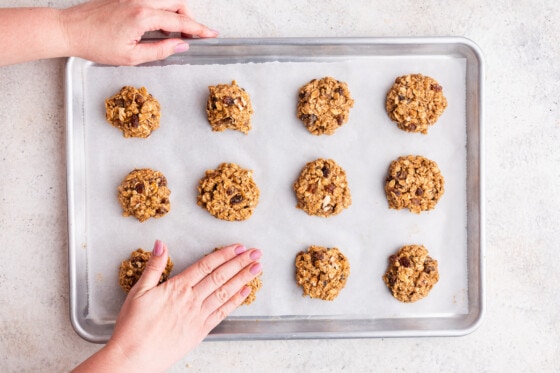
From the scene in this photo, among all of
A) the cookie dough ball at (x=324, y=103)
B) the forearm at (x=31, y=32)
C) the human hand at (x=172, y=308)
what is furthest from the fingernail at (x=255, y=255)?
the forearm at (x=31, y=32)

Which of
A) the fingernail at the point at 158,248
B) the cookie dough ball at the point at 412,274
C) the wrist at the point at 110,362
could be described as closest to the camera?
the wrist at the point at 110,362

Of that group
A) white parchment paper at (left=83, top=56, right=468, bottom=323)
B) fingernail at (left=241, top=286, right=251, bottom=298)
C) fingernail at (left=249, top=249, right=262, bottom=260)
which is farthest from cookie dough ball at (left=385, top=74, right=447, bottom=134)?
fingernail at (left=241, top=286, right=251, bottom=298)

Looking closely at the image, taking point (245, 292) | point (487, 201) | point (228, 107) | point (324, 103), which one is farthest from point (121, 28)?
point (487, 201)

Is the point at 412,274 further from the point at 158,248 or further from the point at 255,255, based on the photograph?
the point at 158,248

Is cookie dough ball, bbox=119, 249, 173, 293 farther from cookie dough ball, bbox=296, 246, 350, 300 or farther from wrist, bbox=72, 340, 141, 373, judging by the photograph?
cookie dough ball, bbox=296, 246, 350, 300

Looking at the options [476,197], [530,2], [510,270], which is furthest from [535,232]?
[530,2]

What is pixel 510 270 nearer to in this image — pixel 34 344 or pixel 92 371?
pixel 92 371

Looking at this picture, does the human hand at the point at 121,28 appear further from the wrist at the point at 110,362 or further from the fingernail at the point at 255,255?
the wrist at the point at 110,362

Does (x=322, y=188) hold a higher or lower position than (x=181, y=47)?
lower
